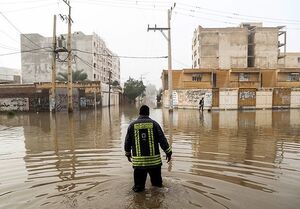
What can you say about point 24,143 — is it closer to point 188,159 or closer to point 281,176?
point 188,159

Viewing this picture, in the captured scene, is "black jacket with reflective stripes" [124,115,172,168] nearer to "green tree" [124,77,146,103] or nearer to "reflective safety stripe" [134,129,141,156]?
"reflective safety stripe" [134,129,141,156]

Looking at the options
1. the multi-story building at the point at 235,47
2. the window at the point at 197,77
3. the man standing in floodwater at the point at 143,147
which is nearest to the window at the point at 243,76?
the window at the point at 197,77

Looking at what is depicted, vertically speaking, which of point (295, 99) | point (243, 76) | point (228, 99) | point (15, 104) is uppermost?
point (243, 76)

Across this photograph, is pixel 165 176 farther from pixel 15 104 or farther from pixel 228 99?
pixel 15 104

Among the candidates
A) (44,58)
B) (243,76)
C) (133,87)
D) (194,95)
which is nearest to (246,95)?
(194,95)

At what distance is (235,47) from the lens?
71.5m

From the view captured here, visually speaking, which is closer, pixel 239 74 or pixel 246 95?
pixel 246 95

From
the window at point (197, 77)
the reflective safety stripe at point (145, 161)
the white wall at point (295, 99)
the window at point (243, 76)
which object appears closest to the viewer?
the reflective safety stripe at point (145, 161)

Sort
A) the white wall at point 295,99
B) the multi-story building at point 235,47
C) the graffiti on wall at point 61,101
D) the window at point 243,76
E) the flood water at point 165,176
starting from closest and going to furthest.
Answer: the flood water at point 165,176 < the white wall at point 295,99 < the graffiti on wall at point 61,101 < the window at point 243,76 < the multi-story building at point 235,47

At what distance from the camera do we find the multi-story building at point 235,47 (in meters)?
71.3

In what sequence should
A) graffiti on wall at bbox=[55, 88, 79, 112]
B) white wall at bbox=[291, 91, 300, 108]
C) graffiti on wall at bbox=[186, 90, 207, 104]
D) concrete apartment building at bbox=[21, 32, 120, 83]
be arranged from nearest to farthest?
graffiti on wall at bbox=[186, 90, 207, 104], white wall at bbox=[291, 91, 300, 108], graffiti on wall at bbox=[55, 88, 79, 112], concrete apartment building at bbox=[21, 32, 120, 83]

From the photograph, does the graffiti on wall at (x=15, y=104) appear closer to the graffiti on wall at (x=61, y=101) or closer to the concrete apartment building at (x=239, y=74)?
the graffiti on wall at (x=61, y=101)

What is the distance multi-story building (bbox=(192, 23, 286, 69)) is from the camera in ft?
234

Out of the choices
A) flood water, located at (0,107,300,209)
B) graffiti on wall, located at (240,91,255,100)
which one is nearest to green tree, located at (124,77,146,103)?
graffiti on wall, located at (240,91,255,100)
